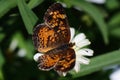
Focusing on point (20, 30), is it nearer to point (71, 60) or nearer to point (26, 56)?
point (26, 56)

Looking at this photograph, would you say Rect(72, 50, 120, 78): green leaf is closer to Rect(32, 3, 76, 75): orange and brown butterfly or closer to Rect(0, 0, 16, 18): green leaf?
Rect(32, 3, 76, 75): orange and brown butterfly

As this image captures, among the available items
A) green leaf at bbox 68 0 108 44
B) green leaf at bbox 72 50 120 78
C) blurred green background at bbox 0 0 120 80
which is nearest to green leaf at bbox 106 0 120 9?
blurred green background at bbox 0 0 120 80

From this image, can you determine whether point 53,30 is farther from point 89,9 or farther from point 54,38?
point 89,9

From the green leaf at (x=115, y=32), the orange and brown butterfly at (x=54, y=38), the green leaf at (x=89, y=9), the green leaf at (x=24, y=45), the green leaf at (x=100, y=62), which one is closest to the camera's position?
the orange and brown butterfly at (x=54, y=38)

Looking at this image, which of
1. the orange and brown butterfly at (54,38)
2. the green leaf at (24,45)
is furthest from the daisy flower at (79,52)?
the green leaf at (24,45)

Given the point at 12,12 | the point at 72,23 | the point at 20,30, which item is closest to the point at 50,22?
the point at 12,12

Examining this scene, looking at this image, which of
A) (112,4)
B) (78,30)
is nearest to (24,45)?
(78,30)

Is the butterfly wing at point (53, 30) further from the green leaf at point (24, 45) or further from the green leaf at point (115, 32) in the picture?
the green leaf at point (115, 32)
